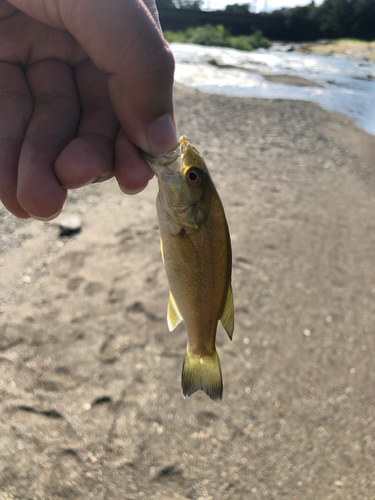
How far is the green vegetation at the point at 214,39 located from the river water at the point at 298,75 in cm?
1373

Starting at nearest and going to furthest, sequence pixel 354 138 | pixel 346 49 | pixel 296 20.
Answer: pixel 354 138 < pixel 346 49 < pixel 296 20

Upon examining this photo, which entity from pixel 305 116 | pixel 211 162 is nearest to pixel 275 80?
pixel 305 116

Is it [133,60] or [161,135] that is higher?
[133,60]

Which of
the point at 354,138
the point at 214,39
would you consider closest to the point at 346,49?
the point at 214,39

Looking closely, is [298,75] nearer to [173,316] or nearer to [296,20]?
[173,316]

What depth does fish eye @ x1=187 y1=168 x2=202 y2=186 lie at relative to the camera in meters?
1.85

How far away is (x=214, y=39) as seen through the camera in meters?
46.7

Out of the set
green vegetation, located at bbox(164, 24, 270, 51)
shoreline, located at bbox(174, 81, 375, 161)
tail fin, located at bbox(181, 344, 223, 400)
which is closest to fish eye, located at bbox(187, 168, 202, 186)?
tail fin, located at bbox(181, 344, 223, 400)

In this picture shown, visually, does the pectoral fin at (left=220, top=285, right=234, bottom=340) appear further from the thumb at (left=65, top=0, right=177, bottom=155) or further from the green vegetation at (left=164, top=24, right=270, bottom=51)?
the green vegetation at (left=164, top=24, right=270, bottom=51)

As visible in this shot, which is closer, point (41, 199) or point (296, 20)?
point (41, 199)

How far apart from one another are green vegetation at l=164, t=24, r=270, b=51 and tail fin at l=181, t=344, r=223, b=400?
5046cm

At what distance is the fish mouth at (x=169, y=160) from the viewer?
1885 mm

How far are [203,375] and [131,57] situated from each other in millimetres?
1679

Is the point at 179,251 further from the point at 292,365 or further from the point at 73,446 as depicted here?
the point at 292,365
